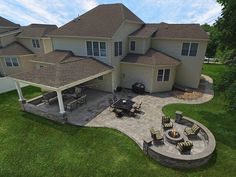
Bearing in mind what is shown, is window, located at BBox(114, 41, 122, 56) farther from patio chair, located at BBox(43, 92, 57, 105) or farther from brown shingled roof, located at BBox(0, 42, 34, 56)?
brown shingled roof, located at BBox(0, 42, 34, 56)

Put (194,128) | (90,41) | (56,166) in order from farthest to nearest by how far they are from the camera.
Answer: (90,41)
(194,128)
(56,166)

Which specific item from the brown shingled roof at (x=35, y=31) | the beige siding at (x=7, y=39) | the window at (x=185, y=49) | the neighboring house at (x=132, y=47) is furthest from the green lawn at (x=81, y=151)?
the beige siding at (x=7, y=39)

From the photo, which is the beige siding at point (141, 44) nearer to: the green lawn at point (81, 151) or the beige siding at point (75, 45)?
the beige siding at point (75, 45)

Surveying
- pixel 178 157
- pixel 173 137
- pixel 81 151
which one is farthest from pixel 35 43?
pixel 178 157

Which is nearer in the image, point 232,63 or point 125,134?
point 125,134

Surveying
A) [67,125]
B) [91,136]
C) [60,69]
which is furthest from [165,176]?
[60,69]

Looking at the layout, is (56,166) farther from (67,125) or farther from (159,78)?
(159,78)
